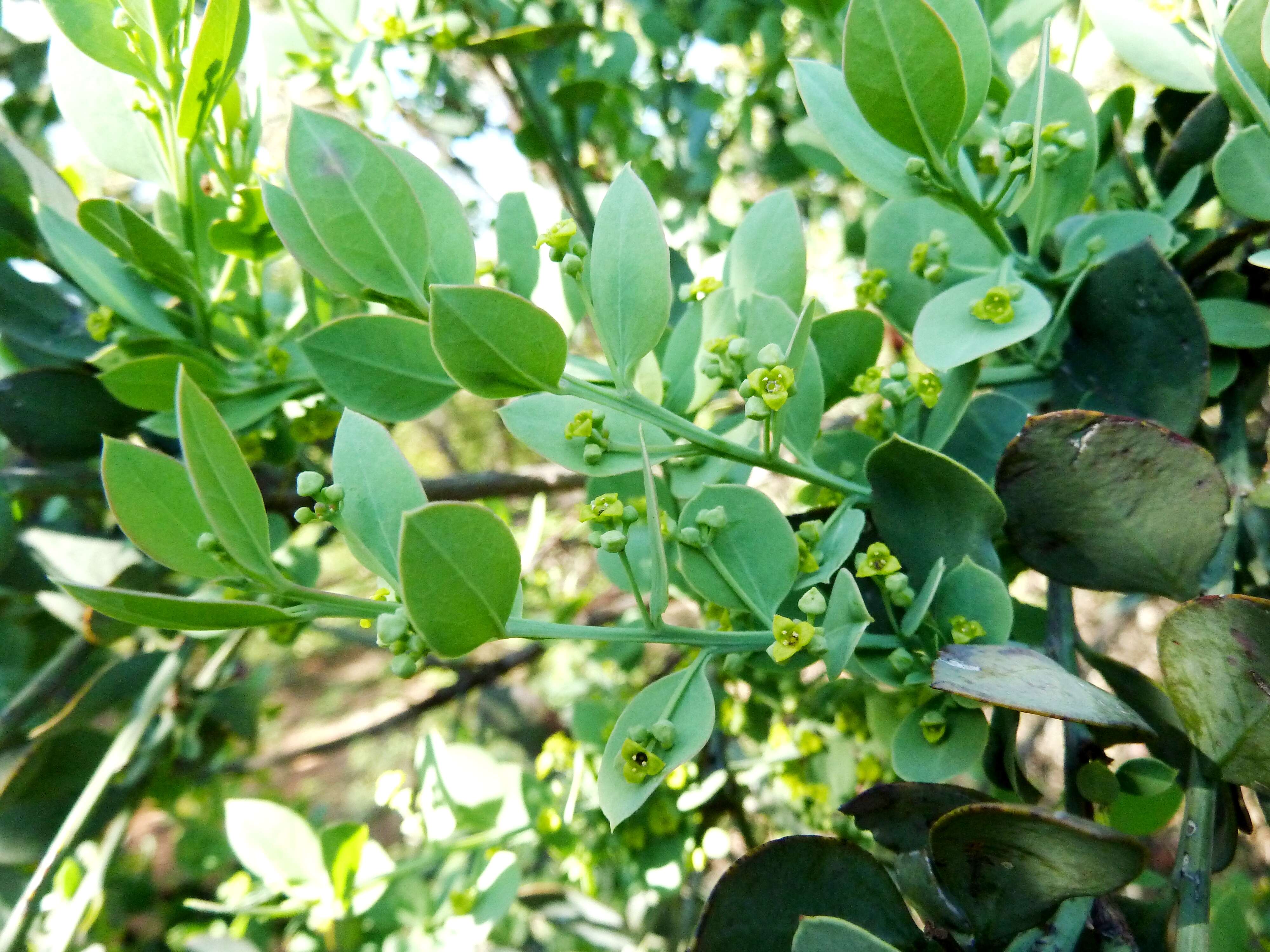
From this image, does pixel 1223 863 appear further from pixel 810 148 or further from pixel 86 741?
pixel 86 741

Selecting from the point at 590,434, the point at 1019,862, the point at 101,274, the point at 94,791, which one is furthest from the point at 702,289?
the point at 94,791

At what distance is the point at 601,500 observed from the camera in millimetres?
524

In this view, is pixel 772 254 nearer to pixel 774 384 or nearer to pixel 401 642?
pixel 774 384

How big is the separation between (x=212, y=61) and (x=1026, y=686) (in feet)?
1.85

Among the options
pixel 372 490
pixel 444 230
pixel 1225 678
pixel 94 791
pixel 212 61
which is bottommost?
pixel 94 791

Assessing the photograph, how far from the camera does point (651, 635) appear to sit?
0.49 metres

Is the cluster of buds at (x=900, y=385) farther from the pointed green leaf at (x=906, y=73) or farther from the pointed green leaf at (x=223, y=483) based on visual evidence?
the pointed green leaf at (x=223, y=483)

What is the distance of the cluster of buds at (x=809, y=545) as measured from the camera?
52 cm

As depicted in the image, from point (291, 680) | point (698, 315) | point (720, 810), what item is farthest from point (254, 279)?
point (291, 680)

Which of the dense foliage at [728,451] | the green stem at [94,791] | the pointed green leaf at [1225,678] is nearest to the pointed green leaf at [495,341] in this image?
the dense foliage at [728,451]

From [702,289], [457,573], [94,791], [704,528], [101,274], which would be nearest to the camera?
[457,573]

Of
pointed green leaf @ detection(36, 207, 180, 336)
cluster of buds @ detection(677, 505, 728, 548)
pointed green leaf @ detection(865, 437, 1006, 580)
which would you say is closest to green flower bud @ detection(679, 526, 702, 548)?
cluster of buds @ detection(677, 505, 728, 548)

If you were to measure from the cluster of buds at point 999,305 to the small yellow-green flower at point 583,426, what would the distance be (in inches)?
9.0

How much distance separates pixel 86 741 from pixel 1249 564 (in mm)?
1100
